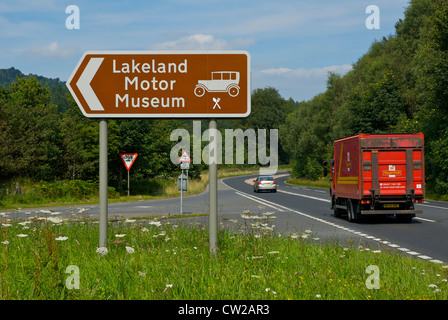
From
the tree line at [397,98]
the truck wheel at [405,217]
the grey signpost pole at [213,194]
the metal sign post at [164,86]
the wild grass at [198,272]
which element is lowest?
the truck wheel at [405,217]

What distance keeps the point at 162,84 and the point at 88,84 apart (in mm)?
1035

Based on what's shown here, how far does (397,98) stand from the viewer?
167 feet

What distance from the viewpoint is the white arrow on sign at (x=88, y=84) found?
7.40 m

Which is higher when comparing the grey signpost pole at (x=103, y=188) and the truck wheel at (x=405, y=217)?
the grey signpost pole at (x=103, y=188)

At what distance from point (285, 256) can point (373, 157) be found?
12.0m

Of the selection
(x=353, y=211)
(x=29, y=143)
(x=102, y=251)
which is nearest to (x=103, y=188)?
(x=102, y=251)

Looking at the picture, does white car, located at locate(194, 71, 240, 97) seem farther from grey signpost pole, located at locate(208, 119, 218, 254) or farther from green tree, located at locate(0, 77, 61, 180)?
green tree, located at locate(0, 77, 61, 180)

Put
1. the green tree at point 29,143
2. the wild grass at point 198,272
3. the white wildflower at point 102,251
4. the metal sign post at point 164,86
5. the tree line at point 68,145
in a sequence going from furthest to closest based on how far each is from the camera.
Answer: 1. the tree line at point 68,145
2. the green tree at point 29,143
3. the metal sign post at point 164,86
4. the white wildflower at point 102,251
5. the wild grass at point 198,272

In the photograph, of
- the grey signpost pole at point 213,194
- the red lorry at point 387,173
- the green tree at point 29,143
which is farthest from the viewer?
the green tree at point 29,143

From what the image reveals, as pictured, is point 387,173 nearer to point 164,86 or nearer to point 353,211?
point 353,211


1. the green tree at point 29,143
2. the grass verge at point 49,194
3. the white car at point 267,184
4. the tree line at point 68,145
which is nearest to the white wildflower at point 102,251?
the grass verge at point 49,194

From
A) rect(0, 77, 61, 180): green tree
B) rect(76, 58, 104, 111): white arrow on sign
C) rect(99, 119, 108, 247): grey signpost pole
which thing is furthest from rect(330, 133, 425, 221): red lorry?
rect(0, 77, 61, 180): green tree

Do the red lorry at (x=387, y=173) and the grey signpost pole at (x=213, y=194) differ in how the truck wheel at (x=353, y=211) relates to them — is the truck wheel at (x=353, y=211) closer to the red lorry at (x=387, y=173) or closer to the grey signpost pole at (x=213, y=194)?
the red lorry at (x=387, y=173)
